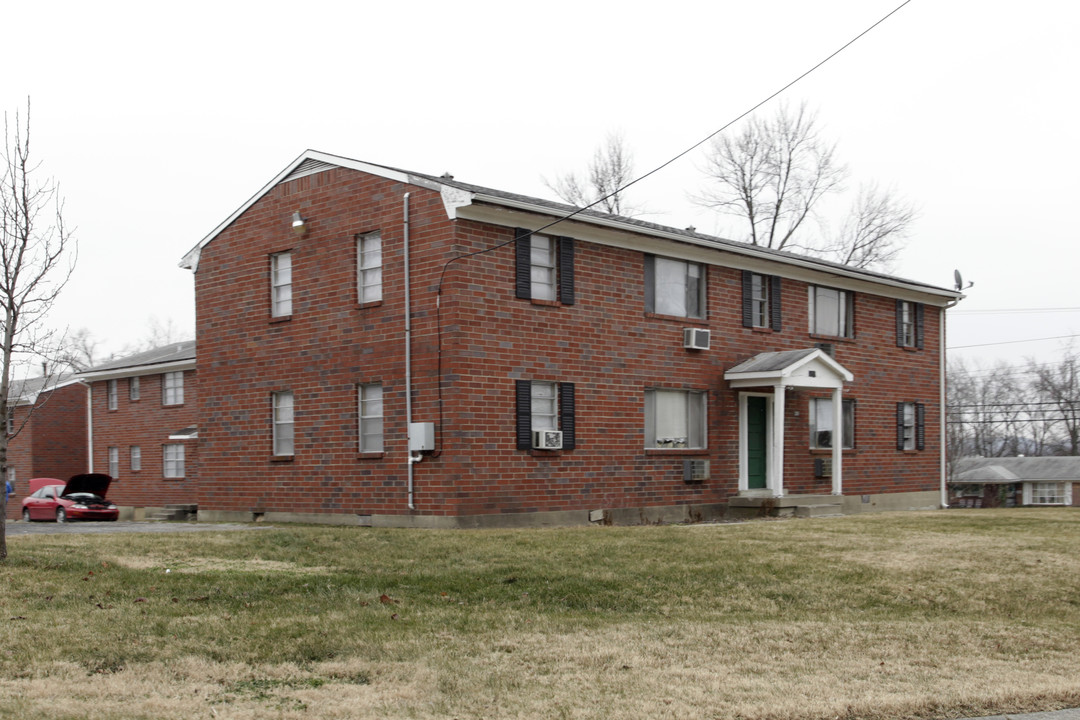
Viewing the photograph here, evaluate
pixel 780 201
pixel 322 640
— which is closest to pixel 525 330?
pixel 322 640

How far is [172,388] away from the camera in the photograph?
3466cm

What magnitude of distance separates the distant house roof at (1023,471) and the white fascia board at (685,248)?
127ft

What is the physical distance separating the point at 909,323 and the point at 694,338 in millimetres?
9690

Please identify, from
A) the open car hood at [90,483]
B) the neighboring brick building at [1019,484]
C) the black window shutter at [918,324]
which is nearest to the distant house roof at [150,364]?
the open car hood at [90,483]

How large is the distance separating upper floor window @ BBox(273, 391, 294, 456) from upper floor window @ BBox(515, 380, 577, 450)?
519 centimetres

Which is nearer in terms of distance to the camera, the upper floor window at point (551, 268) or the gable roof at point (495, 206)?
the gable roof at point (495, 206)

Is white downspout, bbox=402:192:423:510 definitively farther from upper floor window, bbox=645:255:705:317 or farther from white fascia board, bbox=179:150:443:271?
upper floor window, bbox=645:255:705:317

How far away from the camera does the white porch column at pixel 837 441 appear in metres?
25.0

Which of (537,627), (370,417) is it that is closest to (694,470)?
(370,417)

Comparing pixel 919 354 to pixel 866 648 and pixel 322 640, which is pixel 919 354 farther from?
pixel 322 640

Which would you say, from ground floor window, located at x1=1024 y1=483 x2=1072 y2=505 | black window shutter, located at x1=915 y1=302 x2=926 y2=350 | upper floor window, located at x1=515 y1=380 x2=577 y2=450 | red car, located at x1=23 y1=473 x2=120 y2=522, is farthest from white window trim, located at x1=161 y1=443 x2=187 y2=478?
ground floor window, located at x1=1024 y1=483 x2=1072 y2=505

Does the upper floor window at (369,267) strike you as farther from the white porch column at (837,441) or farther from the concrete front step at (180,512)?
the concrete front step at (180,512)

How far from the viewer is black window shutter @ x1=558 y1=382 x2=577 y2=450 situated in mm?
20359

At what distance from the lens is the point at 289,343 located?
2219cm
